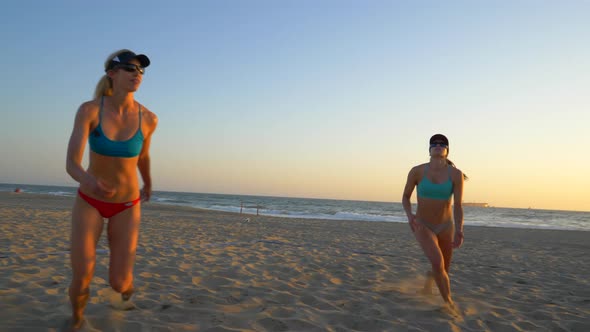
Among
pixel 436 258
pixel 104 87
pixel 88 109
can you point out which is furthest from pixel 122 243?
pixel 436 258

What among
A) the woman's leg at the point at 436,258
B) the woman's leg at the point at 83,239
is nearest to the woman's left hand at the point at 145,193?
the woman's leg at the point at 83,239

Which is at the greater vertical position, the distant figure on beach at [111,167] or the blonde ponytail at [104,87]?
the blonde ponytail at [104,87]

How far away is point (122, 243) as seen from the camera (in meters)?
2.95

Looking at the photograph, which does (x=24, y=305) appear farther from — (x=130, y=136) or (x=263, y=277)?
(x=263, y=277)

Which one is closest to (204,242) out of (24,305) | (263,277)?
(263,277)

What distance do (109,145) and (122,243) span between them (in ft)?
2.39

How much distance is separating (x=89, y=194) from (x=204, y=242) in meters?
6.28

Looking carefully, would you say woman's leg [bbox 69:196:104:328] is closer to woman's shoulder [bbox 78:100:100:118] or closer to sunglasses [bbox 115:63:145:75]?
woman's shoulder [bbox 78:100:100:118]

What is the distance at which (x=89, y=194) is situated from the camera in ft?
9.07

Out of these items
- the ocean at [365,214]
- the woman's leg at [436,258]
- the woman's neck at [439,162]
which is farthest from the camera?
the ocean at [365,214]

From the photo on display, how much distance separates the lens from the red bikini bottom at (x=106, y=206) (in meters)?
2.77

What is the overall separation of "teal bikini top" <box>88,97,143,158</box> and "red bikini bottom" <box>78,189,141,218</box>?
12.7 inches

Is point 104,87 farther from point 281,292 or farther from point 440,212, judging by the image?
point 440,212

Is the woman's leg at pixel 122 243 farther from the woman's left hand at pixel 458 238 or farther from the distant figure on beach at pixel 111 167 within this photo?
the woman's left hand at pixel 458 238
